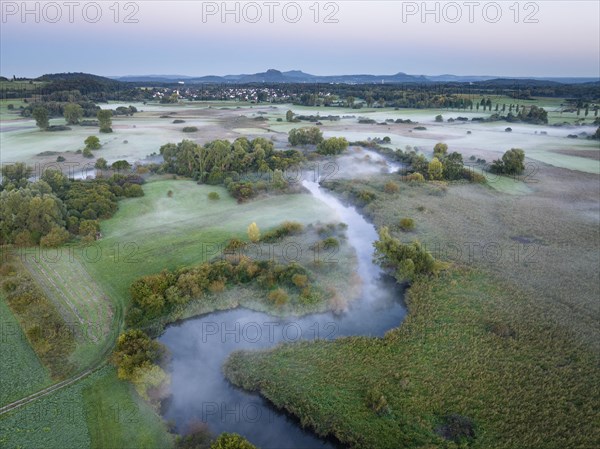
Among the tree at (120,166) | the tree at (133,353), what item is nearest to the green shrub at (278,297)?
the tree at (133,353)

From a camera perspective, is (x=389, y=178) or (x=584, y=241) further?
(x=389, y=178)

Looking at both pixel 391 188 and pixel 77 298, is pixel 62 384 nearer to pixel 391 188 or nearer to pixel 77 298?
pixel 77 298

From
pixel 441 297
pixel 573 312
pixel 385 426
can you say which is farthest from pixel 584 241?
pixel 385 426

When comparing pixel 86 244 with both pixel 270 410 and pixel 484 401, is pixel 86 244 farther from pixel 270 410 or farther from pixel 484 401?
pixel 484 401

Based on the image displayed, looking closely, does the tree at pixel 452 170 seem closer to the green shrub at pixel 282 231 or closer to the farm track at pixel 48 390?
the green shrub at pixel 282 231

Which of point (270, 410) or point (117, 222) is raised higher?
point (117, 222)
